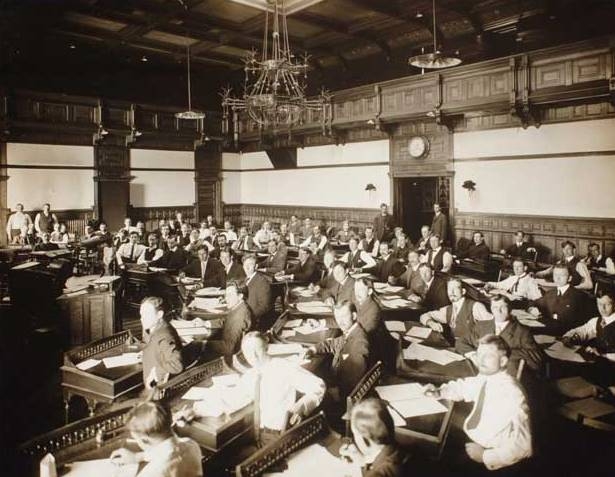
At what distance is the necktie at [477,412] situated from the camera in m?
2.99

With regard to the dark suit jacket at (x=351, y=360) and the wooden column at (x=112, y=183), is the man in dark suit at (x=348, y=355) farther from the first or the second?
the wooden column at (x=112, y=183)

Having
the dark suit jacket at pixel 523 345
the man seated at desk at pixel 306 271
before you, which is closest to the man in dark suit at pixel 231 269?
the man seated at desk at pixel 306 271

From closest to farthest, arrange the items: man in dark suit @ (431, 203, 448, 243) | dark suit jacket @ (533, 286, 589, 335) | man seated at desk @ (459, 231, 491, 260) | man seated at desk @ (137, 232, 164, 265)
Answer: dark suit jacket @ (533, 286, 589, 335) < man seated at desk @ (137, 232, 164, 265) < man seated at desk @ (459, 231, 491, 260) < man in dark suit @ (431, 203, 448, 243)

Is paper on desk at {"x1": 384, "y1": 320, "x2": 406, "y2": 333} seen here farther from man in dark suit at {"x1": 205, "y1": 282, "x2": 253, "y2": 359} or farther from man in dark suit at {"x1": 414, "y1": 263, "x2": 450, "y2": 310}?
man in dark suit at {"x1": 205, "y1": 282, "x2": 253, "y2": 359}

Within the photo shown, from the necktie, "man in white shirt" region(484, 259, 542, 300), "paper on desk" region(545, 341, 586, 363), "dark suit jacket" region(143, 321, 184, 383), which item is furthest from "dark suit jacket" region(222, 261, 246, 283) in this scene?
the necktie

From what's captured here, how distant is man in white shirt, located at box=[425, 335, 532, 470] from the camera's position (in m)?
2.71

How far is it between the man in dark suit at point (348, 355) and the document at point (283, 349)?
19 cm

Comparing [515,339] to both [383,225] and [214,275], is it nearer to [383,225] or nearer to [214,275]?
[214,275]

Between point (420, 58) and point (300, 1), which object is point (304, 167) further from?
point (420, 58)

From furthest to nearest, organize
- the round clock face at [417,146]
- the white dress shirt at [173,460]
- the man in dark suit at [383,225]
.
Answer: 1. the man in dark suit at [383,225]
2. the round clock face at [417,146]
3. the white dress shirt at [173,460]

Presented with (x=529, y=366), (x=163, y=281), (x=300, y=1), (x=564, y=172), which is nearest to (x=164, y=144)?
(x=300, y=1)

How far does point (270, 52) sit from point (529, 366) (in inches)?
514

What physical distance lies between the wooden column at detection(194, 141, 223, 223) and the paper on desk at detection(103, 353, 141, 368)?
13.0 m

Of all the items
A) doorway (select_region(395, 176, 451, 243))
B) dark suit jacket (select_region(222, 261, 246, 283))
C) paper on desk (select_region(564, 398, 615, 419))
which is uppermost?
doorway (select_region(395, 176, 451, 243))
